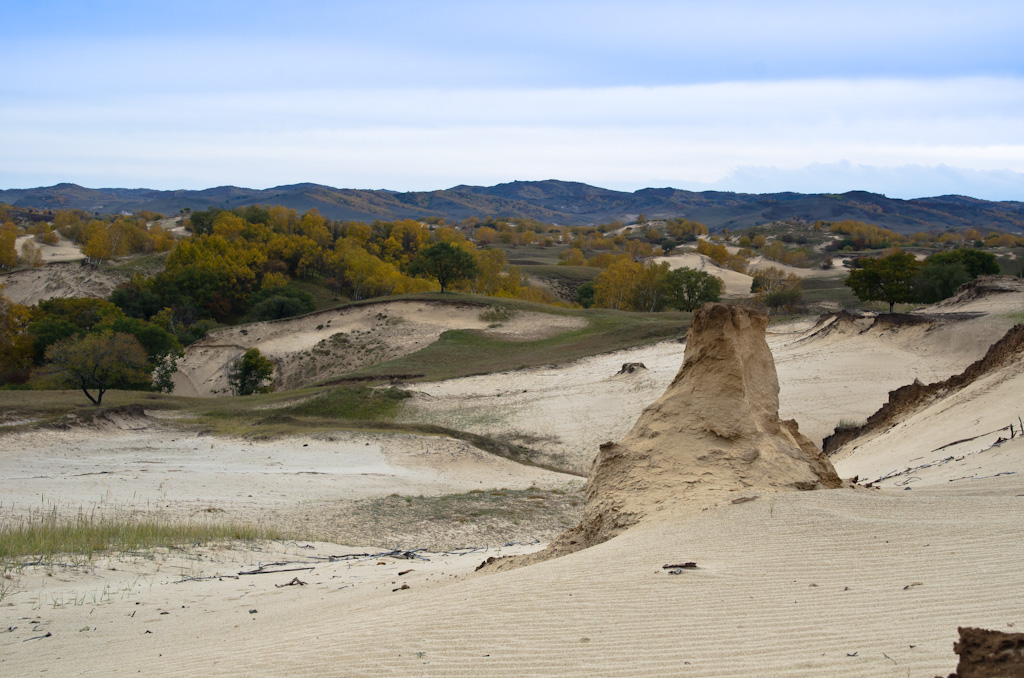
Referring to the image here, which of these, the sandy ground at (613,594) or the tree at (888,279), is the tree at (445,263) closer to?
the tree at (888,279)

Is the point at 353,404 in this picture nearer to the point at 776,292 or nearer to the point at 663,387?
the point at 663,387

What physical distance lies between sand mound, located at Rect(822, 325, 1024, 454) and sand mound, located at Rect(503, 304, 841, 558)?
957cm

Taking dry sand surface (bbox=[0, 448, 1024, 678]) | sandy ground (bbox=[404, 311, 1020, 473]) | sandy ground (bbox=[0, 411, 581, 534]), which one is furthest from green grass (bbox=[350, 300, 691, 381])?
dry sand surface (bbox=[0, 448, 1024, 678])

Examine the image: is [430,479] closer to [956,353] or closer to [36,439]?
[36,439]

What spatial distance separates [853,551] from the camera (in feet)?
21.7

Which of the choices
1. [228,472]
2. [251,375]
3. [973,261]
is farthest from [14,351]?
[973,261]

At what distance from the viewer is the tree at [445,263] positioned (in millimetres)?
61344

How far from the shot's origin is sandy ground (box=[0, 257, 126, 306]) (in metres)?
77.8

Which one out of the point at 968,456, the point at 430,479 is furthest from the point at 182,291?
the point at 968,456

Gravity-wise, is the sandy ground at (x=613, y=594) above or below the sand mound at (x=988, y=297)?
below

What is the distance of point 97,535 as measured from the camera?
11.0 meters

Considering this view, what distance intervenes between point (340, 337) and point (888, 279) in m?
34.9

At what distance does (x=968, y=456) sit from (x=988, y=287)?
24758mm

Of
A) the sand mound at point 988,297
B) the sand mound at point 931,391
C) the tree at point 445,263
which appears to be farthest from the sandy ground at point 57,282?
the sand mound at point 931,391
